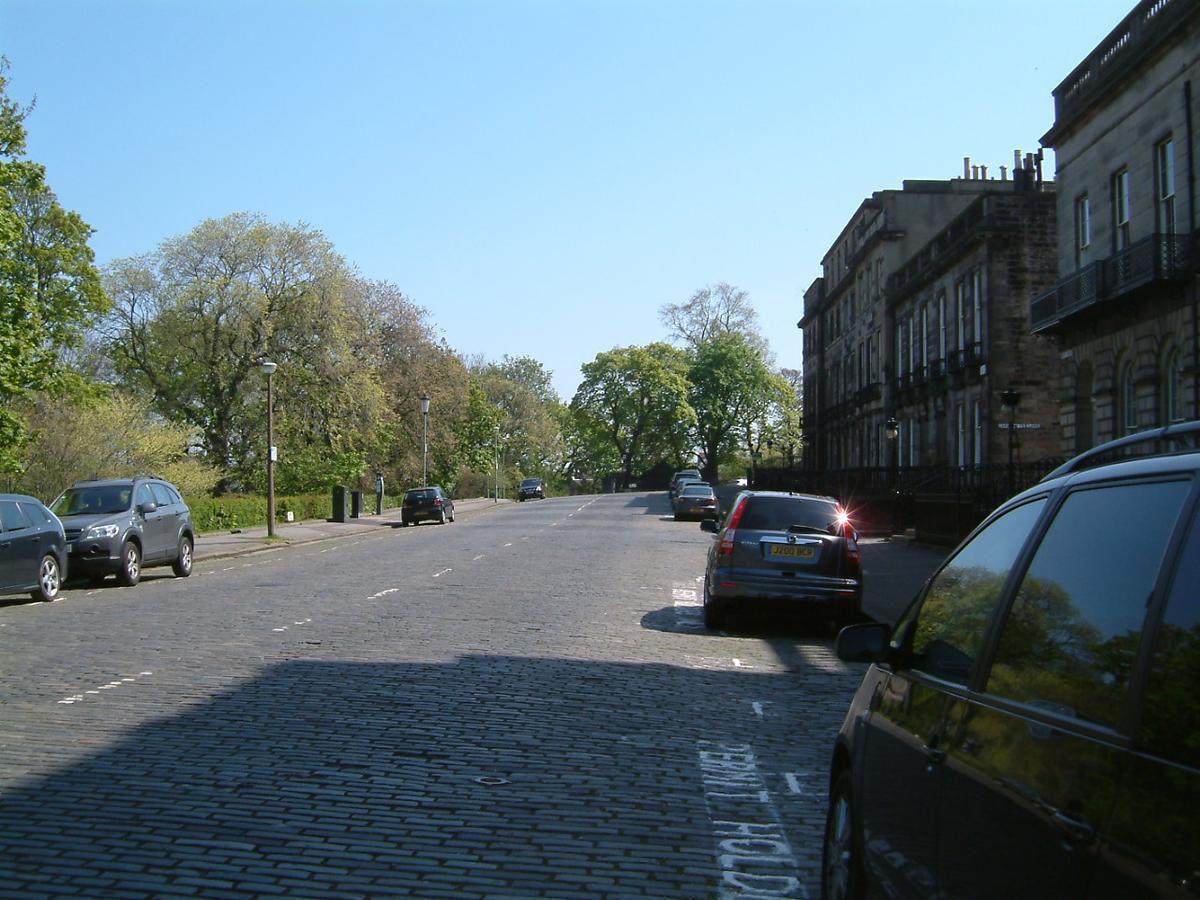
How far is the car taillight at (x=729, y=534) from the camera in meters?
14.0

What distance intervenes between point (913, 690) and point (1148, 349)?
75.0 ft

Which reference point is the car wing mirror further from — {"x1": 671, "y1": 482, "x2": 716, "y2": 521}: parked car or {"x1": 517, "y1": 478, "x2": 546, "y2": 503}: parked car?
{"x1": 517, "y1": 478, "x2": 546, "y2": 503}: parked car

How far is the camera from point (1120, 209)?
26531mm

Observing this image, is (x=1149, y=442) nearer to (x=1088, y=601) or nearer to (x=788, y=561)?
(x=1088, y=601)

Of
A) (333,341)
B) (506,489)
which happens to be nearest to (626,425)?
(506,489)

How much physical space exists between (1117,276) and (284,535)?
82.7ft

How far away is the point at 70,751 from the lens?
23.6 ft

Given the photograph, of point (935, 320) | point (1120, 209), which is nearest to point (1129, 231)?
point (1120, 209)

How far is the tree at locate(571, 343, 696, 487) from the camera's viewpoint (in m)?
105

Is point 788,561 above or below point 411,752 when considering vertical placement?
above

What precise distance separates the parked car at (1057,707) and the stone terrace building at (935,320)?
→ 35.9 metres

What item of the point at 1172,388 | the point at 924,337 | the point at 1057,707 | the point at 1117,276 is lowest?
the point at 1057,707

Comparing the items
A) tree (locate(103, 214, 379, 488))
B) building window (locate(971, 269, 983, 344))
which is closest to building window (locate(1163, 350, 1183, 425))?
building window (locate(971, 269, 983, 344))

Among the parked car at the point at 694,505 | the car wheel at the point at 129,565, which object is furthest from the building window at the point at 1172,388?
the parked car at the point at 694,505
